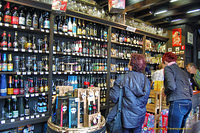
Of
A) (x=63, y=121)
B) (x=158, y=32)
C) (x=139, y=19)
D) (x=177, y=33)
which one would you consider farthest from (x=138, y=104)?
(x=177, y=33)

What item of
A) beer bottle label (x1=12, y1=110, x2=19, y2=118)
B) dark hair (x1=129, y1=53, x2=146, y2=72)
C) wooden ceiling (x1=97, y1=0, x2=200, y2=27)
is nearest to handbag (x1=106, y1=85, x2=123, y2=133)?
dark hair (x1=129, y1=53, x2=146, y2=72)

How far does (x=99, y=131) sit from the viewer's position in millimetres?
1816

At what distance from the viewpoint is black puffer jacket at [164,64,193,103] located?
259cm

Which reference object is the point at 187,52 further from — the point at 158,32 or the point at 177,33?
the point at 158,32

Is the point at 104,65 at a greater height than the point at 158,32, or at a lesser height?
lesser

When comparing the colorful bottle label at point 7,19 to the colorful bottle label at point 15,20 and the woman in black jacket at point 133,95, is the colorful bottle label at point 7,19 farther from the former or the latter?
the woman in black jacket at point 133,95

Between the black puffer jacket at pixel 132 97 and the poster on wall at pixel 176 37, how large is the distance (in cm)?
533

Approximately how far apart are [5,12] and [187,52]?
6.90m

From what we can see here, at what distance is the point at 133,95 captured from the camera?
78.5 inches

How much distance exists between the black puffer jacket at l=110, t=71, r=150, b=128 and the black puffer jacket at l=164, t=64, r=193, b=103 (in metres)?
0.78

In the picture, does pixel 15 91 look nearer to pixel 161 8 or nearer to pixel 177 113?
pixel 177 113

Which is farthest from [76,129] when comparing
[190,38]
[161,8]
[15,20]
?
[190,38]

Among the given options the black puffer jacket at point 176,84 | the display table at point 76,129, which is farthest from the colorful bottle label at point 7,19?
the black puffer jacket at point 176,84

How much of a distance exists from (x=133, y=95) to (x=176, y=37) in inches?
220
